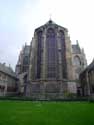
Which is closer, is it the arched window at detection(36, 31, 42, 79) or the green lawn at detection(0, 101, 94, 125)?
the green lawn at detection(0, 101, 94, 125)

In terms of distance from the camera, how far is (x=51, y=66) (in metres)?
41.5

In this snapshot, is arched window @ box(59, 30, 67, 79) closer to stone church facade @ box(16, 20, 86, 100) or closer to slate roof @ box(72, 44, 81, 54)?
stone church facade @ box(16, 20, 86, 100)

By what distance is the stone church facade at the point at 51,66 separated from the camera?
3803cm

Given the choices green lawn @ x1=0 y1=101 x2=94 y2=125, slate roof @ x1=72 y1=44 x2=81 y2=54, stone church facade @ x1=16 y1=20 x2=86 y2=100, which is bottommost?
green lawn @ x1=0 y1=101 x2=94 y2=125

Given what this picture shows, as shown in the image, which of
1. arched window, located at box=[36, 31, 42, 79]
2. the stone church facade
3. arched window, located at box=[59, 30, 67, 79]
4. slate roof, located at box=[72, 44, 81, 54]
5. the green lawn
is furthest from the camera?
slate roof, located at box=[72, 44, 81, 54]

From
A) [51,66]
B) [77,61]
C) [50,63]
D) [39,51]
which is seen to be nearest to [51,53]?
[50,63]

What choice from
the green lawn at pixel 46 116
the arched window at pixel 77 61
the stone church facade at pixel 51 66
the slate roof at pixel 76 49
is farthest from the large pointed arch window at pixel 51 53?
the green lawn at pixel 46 116

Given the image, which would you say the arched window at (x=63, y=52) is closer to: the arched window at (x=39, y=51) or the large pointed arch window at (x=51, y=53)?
the large pointed arch window at (x=51, y=53)

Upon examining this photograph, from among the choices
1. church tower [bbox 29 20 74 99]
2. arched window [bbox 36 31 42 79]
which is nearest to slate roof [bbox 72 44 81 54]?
church tower [bbox 29 20 74 99]

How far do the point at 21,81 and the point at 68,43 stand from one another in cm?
2577

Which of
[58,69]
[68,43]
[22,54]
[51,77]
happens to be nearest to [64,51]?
[68,43]

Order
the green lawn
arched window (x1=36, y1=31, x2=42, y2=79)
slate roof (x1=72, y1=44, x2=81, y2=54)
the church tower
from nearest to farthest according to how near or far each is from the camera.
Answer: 1. the green lawn
2. the church tower
3. arched window (x1=36, y1=31, x2=42, y2=79)
4. slate roof (x1=72, y1=44, x2=81, y2=54)

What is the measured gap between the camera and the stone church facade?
38031 mm

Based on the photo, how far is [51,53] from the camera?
43.1 m
